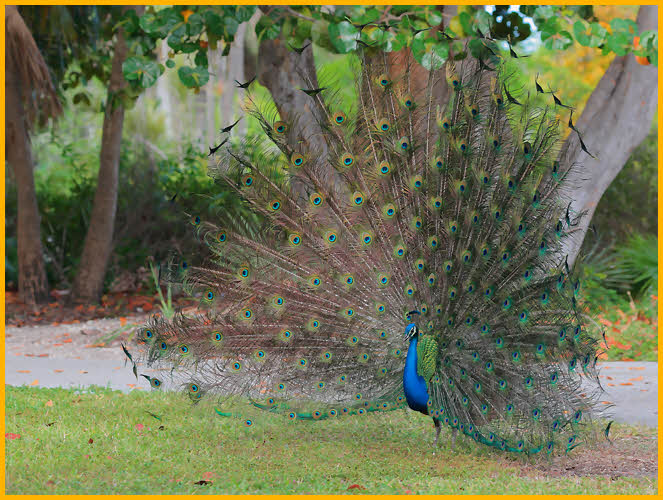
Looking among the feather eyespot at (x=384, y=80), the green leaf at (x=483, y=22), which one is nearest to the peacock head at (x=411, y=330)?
the feather eyespot at (x=384, y=80)

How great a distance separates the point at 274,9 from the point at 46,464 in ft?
16.5

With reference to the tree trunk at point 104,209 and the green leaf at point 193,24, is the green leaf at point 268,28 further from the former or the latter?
the tree trunk at point 104,209

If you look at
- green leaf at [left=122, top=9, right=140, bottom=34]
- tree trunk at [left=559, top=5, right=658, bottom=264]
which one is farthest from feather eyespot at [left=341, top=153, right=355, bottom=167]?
tree trunk at [left=559, top=5, right=658, bottom=264]

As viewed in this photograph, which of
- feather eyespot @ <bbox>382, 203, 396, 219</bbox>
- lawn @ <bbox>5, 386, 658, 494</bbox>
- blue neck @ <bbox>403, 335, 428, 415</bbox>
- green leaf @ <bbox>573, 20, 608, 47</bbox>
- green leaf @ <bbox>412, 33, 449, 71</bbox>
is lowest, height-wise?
lawn @ <bbox>5, 386, 658, 494</bbox>

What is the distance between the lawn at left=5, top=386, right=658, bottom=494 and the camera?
16.6 feet

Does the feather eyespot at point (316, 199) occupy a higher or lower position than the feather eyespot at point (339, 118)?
lower

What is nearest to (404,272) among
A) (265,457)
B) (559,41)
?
(265,457)

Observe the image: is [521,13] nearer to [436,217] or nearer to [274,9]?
[274,9]

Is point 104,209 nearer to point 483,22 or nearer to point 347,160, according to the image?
point 483,22

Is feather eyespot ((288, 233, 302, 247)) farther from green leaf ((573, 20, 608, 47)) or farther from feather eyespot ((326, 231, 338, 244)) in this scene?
green leaf ((573, 20, 608, 47))

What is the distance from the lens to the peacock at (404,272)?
5527 millimetres

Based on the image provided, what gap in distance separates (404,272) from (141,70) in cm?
361

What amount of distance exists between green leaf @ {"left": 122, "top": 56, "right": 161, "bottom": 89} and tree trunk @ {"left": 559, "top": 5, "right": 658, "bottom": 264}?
4557mm

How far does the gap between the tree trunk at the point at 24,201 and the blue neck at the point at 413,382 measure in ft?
31.0
